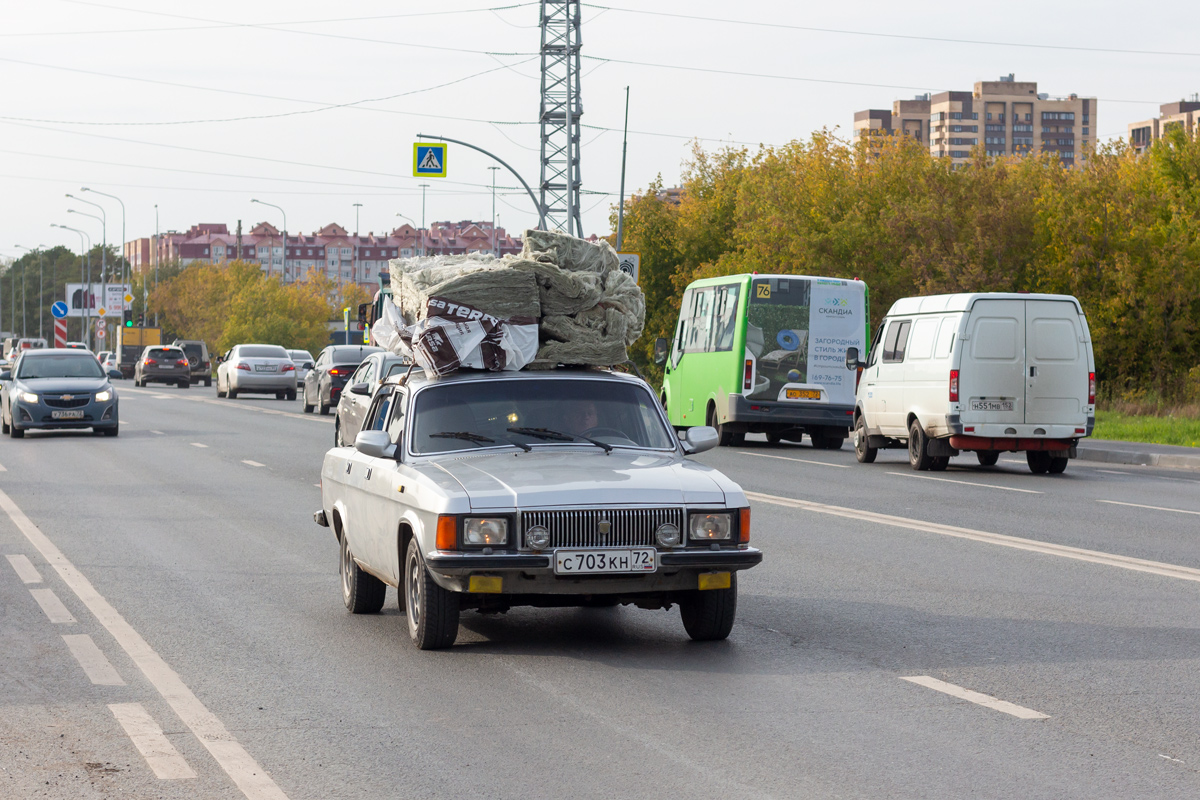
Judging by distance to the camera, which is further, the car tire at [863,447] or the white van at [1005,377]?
the car tire at [863,447]

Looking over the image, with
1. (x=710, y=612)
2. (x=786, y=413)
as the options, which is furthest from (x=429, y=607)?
(x=786, y=413)

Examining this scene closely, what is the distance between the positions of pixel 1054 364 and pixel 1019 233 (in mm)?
23221

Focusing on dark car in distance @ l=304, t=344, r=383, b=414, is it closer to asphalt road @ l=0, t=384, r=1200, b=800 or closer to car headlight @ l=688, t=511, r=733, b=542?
asphalt road @ l=0, t=384, r=1200, b=800

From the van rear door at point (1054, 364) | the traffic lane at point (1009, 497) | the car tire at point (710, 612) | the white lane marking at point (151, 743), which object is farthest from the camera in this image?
the van rear door at point (1054, 364)

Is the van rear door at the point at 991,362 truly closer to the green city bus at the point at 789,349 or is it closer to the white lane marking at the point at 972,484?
the white lane marking at the point at 972,484

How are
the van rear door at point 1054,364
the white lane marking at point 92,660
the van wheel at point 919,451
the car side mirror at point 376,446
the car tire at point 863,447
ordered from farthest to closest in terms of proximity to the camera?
the car tire at point 863,447
the van wheel at point 919,451
the van rear door at point 1054,364
the car side mirror at point 376,446
the white lane marking at point 92,660

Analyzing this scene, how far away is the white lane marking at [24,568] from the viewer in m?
10.7

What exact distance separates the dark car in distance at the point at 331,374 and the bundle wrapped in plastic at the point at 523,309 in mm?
24742

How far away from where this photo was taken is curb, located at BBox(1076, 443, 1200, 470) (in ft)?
80.1

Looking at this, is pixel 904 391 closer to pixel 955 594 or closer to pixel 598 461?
pixel 955 594

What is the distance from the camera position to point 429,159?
41.4 meters

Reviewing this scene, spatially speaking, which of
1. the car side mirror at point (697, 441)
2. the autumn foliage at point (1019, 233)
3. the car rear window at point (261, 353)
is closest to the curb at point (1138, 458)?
the autumn foliage at point (1019, 233)

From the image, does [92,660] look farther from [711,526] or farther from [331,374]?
[331,374]

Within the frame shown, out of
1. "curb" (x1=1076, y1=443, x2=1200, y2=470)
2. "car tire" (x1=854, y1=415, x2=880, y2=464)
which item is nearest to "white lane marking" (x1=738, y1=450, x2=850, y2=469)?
"car tire" (x1=854, y1=415, x2=880, y2=464)
